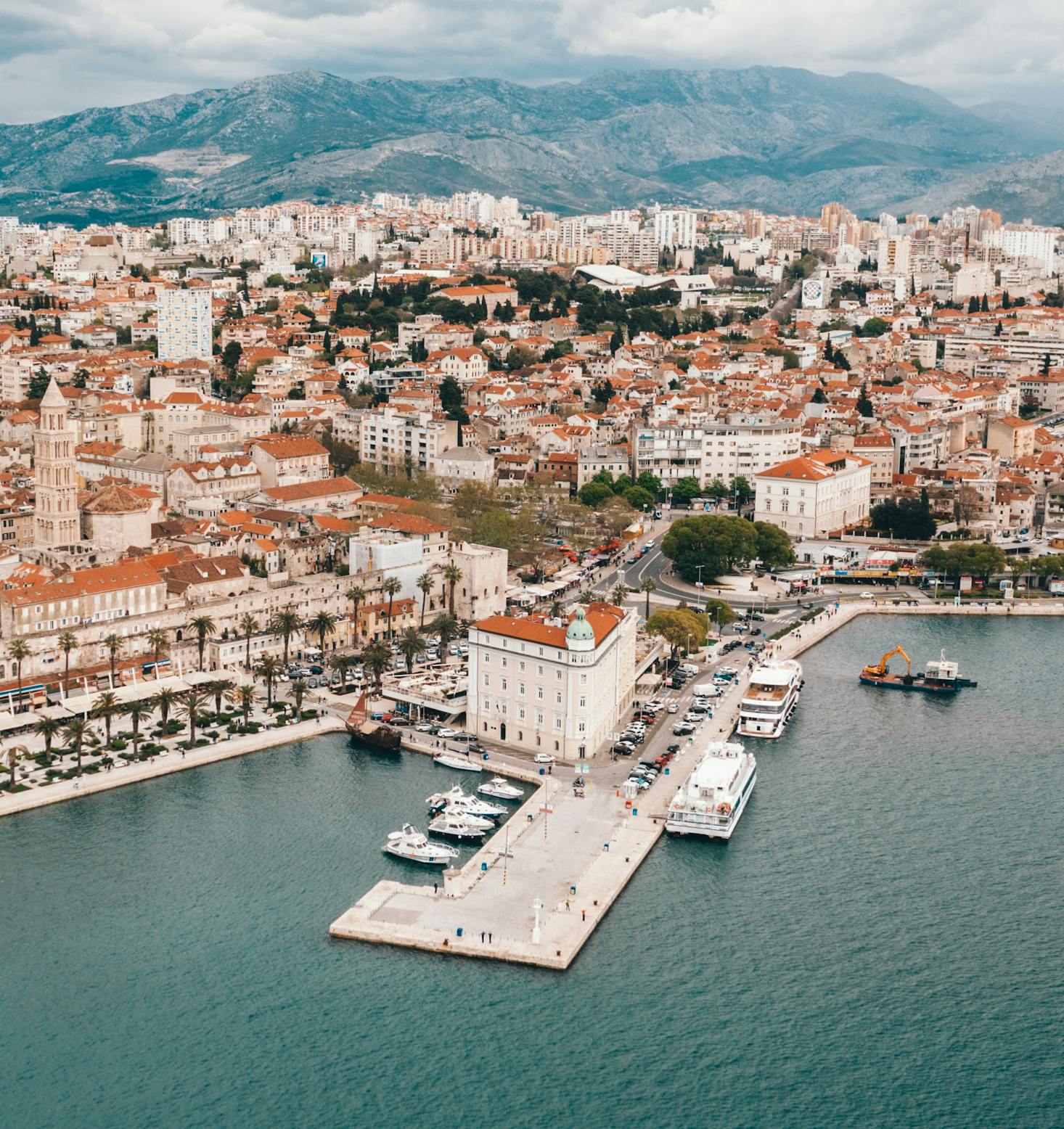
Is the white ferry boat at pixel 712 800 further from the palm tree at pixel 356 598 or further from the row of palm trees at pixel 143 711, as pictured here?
the palm tree at pixel 356 598

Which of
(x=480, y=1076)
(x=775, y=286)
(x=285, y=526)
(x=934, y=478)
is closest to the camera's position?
(x=480, y=1076)

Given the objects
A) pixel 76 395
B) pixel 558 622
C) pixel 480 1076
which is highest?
pixel 76 395

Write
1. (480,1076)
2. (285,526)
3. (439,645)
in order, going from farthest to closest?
(285,526) → (439,645) → (480,1076)

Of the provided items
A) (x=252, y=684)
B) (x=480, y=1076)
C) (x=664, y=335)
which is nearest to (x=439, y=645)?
(x=252, y=684)

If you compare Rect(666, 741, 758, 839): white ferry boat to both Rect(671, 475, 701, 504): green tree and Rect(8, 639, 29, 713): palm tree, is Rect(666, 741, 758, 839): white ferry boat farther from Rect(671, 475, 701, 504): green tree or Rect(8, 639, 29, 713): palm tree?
Rect(671, 475, 701, 504): green tree

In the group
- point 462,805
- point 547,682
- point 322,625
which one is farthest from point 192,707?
point 547,682

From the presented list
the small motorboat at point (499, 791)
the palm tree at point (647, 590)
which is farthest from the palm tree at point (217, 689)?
the palm tree at point (647, 590)

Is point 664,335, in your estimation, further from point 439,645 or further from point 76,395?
point 439,645

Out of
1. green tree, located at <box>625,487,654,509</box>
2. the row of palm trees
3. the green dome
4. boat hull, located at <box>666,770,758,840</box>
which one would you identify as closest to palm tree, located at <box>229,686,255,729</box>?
the row of palm trees
